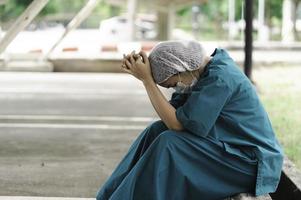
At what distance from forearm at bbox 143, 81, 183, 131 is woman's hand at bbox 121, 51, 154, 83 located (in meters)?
0.04

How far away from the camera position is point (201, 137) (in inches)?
140

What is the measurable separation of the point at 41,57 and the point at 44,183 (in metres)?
11.1

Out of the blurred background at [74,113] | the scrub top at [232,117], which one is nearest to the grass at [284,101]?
the blurred background at [74,113]

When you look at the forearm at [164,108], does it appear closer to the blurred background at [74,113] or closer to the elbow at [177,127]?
the elbow at [177,127]

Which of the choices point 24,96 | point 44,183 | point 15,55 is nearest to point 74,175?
point 44,183

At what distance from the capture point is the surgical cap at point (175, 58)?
3586 millimetres

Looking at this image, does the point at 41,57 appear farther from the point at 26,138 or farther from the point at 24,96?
the point at 26,138

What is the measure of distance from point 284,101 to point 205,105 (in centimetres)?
646

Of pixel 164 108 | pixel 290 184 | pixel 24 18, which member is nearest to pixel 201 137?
pixel 164 108

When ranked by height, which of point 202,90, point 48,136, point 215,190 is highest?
point 202,90

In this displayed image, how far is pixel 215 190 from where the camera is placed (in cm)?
361

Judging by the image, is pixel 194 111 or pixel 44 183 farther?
pixel 44 183

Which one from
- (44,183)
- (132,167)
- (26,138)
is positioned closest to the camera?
(132,167)

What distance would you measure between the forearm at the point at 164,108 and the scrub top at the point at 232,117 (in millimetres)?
38
